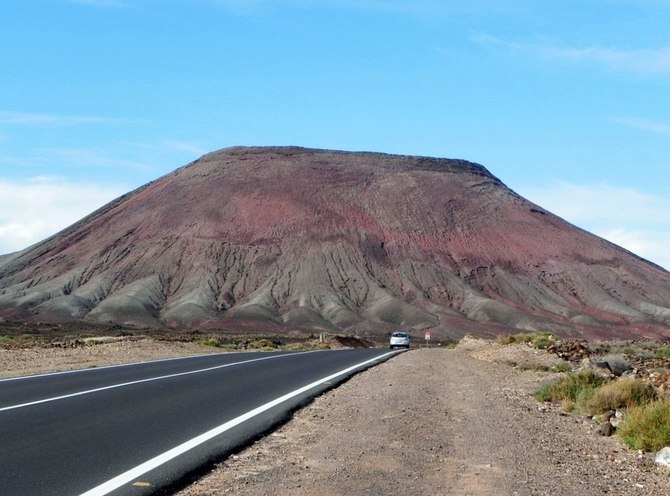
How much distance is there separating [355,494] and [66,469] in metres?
3.09

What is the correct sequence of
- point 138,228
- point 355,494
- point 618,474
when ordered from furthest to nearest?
point 138,228 < point 618,474 < point 355,494

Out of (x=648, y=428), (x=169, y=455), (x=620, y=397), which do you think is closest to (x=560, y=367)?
(x=620, y=397)

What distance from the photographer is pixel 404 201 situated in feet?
408

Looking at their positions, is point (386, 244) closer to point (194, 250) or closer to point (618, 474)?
point (194, 250)

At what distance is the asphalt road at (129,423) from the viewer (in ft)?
28.8

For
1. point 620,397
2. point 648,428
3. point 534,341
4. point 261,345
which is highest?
point 534,341

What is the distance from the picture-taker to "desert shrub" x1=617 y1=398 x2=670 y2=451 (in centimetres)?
1152

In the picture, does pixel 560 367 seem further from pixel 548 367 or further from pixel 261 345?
pixel 261 345

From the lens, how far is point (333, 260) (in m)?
110

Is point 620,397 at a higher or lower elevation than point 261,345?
higher

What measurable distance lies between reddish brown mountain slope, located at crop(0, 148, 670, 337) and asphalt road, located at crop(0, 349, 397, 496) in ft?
237

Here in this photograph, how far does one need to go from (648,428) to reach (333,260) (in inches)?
3878

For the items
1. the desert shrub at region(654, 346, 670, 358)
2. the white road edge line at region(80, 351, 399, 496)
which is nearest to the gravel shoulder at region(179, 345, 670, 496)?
the white road edge line at region(80, 351, 399, 496)

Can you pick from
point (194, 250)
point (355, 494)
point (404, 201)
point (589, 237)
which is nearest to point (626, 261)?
point (589, 237)
